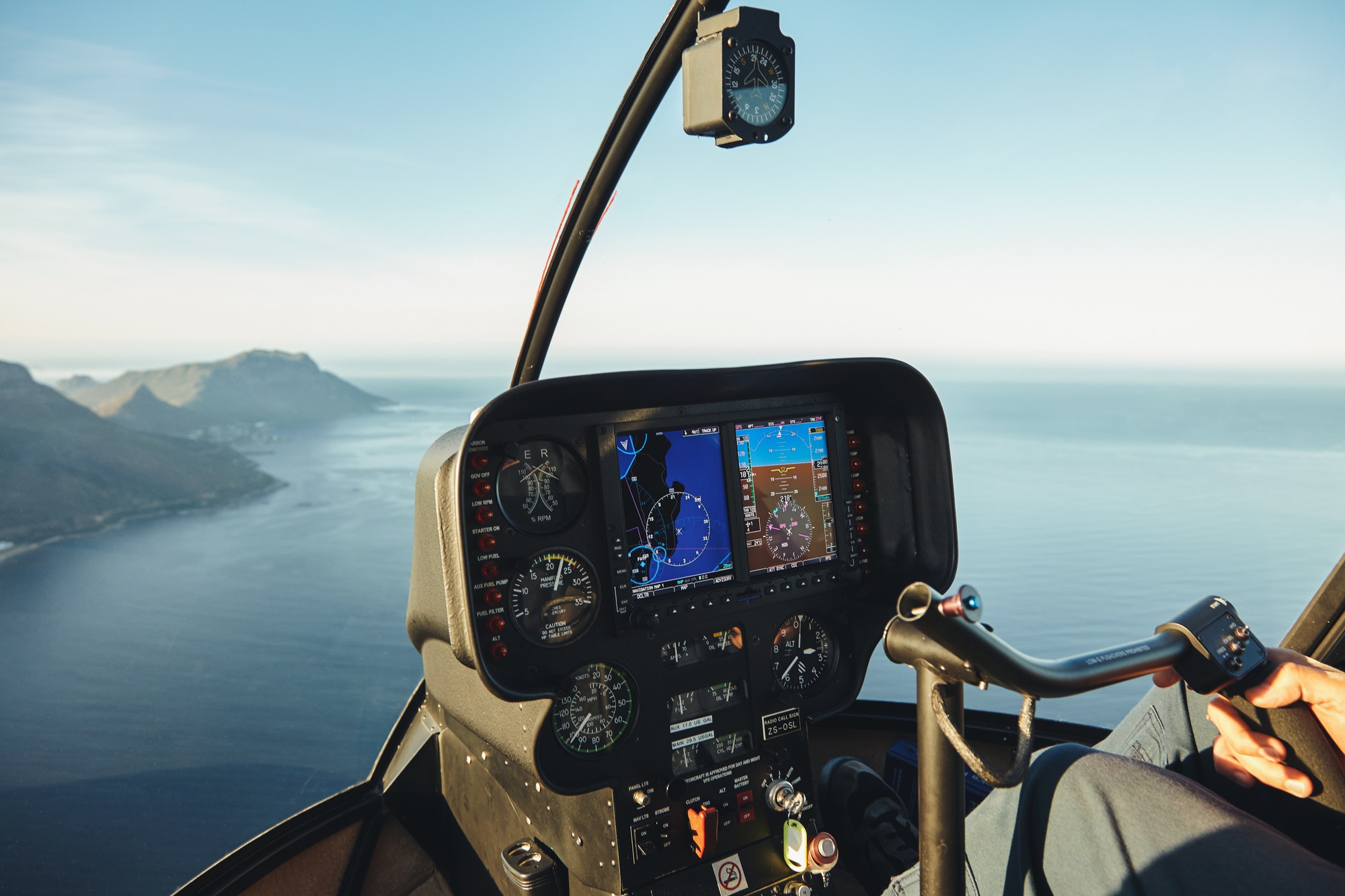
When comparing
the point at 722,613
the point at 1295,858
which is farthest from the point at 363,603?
the point at 1295,858

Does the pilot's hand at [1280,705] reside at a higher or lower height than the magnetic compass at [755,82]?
lower

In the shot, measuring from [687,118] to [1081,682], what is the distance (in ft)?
3.71

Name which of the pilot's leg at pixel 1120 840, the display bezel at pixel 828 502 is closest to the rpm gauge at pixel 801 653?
the display bezel at pixel 828 502

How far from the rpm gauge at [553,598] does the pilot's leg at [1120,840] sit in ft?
2.54

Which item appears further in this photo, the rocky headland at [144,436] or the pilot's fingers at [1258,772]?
the rocky headland at [144,436]

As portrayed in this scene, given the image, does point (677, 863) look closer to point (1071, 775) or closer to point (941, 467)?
point (1071, 775)

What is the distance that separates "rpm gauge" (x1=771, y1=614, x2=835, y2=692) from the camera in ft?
6.18

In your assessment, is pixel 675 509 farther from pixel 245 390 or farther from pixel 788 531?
pixel 245 390

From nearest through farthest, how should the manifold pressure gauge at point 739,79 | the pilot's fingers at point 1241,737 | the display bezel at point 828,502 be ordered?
the pilot's fingers at point 1241,737 → the manifold pressure gauge at point 739,79 → the display bezel at point 828,502

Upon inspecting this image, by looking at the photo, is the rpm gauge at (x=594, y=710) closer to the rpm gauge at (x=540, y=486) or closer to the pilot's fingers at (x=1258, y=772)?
the rpm gauge at (x=540, y=486)

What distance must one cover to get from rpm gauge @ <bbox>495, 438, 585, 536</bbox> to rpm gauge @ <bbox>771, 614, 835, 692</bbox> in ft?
1.95

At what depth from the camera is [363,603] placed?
2045 mm

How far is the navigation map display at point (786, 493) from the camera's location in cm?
184

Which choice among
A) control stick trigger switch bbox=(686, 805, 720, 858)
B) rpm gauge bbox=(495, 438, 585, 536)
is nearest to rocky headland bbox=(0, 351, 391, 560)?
rpm gauge bbox=(495, 438, 585, 536)
